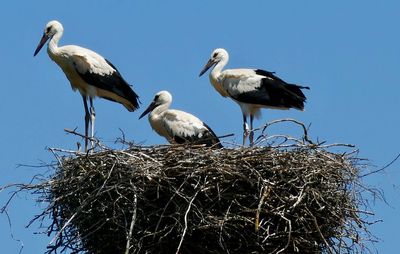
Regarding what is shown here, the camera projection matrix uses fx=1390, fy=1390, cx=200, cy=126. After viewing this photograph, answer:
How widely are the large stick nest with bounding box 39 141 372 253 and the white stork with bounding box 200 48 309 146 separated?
321 centimetres

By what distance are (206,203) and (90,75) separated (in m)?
4.06

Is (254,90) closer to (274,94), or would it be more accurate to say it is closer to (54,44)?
(274,94)

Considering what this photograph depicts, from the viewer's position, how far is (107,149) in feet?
39.9

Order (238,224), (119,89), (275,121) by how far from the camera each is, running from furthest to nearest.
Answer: (119,89)
(275,121)
(238,224)

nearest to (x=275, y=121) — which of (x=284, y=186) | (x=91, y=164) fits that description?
(x=284, y=186)

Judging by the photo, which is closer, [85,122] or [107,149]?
[107,149]

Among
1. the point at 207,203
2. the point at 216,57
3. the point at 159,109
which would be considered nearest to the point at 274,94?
the point at 216,57

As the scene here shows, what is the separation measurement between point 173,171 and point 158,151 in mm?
373

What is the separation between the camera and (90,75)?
1540cm

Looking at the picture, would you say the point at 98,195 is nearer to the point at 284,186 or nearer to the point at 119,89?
the point at 284,186

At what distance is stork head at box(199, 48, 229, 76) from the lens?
16.3 m

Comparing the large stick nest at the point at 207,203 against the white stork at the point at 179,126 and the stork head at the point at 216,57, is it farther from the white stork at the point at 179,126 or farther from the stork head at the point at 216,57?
the stork head at the point at 216,57

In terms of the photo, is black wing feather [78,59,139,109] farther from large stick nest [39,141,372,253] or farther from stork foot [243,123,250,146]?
large stick nest [39,141,372,253]

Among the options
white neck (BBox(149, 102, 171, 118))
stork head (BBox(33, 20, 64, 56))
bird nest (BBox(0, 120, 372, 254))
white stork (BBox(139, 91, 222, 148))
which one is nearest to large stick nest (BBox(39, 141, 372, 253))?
bird nest (BBox(0, 120, 372, 254))
